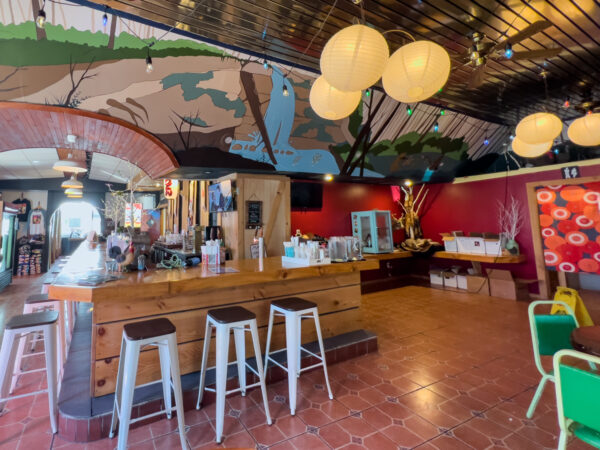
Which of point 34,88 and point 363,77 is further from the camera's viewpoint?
point 34,88

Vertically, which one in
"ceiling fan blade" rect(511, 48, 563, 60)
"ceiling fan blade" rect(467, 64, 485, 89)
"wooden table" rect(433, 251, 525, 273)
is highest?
"ceiling fan blade" rect(511, 48, 563, 60)

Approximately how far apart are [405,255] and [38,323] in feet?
20.6

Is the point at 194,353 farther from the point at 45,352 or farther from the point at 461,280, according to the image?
the point at 461,280

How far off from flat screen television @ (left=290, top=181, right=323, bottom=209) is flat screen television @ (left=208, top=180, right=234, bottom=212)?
4.87 feet

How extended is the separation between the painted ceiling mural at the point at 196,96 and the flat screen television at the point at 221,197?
479mm

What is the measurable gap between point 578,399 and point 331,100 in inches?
83.1

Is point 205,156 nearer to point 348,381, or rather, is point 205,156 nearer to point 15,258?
point 348,381

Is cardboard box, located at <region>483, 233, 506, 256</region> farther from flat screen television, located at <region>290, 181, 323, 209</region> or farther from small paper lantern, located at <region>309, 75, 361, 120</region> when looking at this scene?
small paper lantern, located at <region>309, 75, 361, 120</region>

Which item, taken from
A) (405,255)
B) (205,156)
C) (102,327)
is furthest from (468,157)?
(102,327)

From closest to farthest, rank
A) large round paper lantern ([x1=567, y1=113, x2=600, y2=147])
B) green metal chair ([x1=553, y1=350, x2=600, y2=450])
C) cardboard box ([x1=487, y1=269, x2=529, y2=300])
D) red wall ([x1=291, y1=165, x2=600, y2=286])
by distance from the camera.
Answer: green metal chair ([x1=553, y1=350, x2=600, y2=450]), large round paper lantern ([x1=567, y1=113, x2=600, y2=147]), cardboard box ([x1=487, y1=269, x2=529, y2=300]), red wall ([x1=291, y1=165, x2=600, y2=286])

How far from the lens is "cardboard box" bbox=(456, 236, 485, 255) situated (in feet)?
19.9

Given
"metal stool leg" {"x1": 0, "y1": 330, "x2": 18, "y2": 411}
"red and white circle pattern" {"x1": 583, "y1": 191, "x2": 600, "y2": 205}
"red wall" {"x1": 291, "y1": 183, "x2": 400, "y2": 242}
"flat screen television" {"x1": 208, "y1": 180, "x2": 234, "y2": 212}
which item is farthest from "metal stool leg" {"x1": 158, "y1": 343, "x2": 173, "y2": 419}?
"red and white circle pattern" {"x1": 583, "y1": 191, "x2": 600, "y2": 205}

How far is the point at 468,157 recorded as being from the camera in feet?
21.7

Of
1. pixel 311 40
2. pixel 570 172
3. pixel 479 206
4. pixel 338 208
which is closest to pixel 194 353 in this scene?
pixel 311 40
